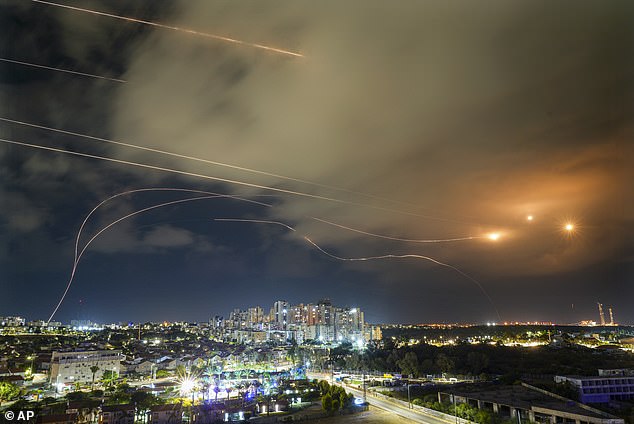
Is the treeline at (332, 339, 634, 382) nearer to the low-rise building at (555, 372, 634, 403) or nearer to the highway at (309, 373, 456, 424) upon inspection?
the low-rise building at (555, 372, 634, 403)

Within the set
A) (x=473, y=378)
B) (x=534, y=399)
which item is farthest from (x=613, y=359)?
(x=534, y=399)

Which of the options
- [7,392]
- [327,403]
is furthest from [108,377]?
[327,403]

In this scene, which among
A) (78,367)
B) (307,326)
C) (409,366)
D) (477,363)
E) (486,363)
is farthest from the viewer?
(307,326)

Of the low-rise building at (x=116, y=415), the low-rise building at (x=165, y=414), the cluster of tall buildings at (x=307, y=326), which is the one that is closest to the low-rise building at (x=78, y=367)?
the low-rise building at (x=116, y=415)

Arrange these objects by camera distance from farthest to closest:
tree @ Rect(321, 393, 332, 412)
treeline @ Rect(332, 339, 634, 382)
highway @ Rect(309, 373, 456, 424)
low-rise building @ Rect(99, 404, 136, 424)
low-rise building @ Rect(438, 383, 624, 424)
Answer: treeline @ Rect(332, 339, 634, 382) → tree @ Rect(321, 393, 332, 412) → highway @ Rect(309, 373, 456, 424) → low-rise building @ Rect(99, 404, 136, 424) → low-rise building @ Rect(438, 383, 624, 424)

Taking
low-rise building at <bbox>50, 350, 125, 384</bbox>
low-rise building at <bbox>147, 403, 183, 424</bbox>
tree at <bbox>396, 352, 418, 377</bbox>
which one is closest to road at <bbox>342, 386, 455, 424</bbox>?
low-rise building at <bbox>147, 403, 183, 424</bbox>

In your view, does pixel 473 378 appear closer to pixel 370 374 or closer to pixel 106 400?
pixel 370 374

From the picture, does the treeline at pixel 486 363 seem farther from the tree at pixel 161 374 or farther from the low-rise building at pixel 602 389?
the tree at pixel 161 374

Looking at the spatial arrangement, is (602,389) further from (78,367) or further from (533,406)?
(78,367)

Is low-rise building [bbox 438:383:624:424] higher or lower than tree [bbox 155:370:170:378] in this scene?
higher
